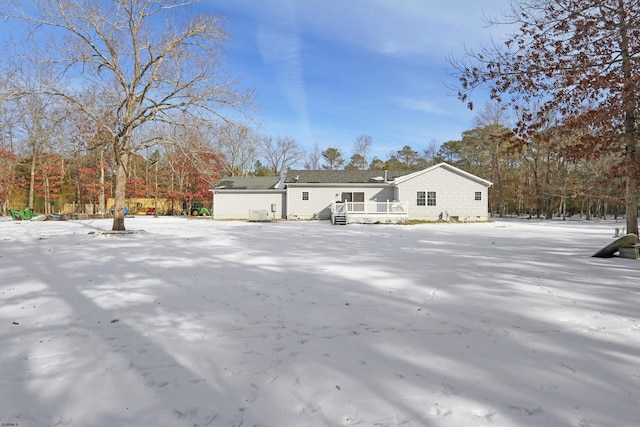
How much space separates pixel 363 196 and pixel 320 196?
10.5 ft

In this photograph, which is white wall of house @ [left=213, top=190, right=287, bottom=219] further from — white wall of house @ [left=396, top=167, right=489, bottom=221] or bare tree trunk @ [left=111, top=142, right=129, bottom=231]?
bare tree trunk @ [left=111, top=142, right=129, bottom=231]

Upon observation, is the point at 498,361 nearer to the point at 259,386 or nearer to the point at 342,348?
the point at 342,348

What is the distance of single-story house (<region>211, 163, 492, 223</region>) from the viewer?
71.4 ft

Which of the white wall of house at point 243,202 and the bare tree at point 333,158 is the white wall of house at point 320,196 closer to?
the white wall of house at point 243,202

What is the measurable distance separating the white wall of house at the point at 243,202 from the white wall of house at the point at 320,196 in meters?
1.24

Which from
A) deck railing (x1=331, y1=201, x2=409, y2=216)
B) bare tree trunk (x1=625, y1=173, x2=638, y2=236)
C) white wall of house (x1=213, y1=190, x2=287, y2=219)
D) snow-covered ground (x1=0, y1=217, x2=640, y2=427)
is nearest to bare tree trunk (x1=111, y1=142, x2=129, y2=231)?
snow-covered ground (x1=0, y1=217, x2=640, y2=427)

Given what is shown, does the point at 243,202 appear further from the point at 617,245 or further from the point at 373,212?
the point at 617,245

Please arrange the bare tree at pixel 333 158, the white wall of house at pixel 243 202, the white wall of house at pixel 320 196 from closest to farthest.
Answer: the white wall of house at pixel 320 196 → the white wall of house at pixel 243 202 → the bare tree at pixel 333 158

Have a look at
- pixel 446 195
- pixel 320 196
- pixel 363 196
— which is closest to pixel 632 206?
pixel 446 195

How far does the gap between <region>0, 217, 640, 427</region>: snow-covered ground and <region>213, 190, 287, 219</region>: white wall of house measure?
19.6 meters

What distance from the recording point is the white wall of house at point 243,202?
82.4 feet

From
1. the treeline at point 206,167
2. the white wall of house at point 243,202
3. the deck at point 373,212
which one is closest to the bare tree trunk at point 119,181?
the treeline at point 206,167

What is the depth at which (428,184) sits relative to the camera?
23.1m

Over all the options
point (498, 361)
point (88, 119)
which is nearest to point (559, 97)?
point (498, 361)
